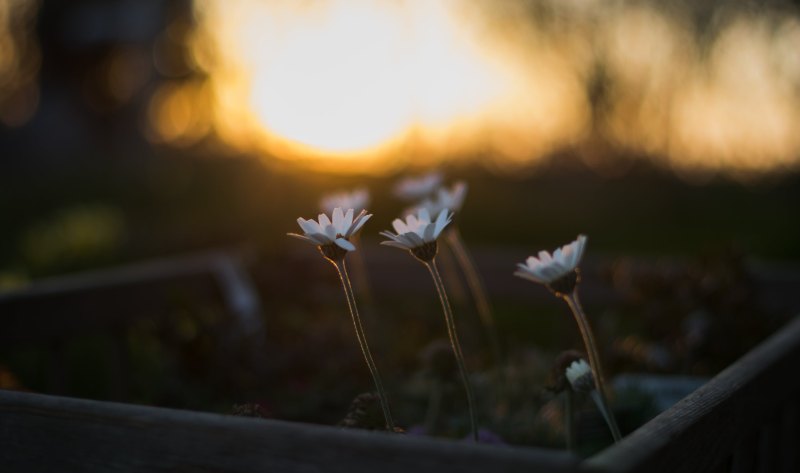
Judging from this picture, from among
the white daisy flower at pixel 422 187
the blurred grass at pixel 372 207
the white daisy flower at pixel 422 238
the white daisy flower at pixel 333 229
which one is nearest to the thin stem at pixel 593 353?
the white daisy flower at pixel 422 238

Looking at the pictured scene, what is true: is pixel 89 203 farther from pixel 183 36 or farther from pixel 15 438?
pixel 15 438

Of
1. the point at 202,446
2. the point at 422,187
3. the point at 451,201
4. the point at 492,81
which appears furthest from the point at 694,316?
the point at 492,81

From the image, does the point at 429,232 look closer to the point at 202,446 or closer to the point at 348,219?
the point at 348,219

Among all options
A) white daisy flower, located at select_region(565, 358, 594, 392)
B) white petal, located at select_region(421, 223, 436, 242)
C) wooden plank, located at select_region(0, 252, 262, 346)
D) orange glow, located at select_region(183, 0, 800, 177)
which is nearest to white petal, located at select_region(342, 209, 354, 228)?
white petal, located at select_region(421, 223, 436, 242)

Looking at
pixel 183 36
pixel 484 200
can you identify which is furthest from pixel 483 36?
pixel 183 36

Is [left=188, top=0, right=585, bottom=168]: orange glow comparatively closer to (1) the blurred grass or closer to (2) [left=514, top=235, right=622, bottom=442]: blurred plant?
(1) the blurred grass

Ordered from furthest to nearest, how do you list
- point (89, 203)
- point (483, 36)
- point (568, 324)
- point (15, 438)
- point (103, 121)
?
point (103, 121) → point (483, 36) → point (89, 203) → point (568, 324) → point (15, 438)
